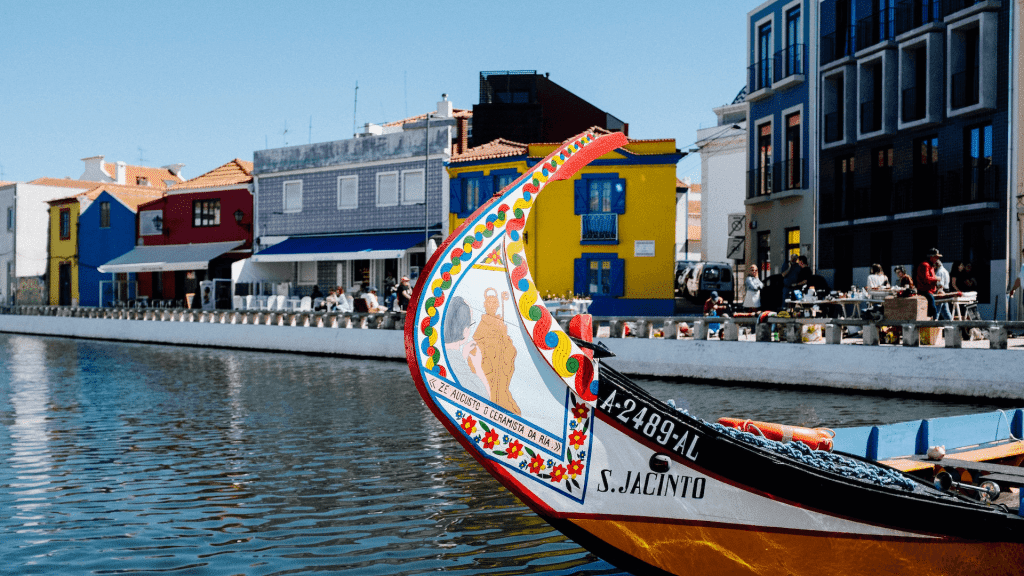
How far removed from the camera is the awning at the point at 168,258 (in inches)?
1724

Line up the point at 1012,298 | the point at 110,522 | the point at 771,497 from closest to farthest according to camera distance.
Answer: the point at 771,497 < the point at 110,522 < the point at 1012,298

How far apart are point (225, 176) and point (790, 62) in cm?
2731

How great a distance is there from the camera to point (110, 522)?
889cm

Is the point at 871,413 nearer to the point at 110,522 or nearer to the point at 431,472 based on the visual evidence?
the point at 431,472

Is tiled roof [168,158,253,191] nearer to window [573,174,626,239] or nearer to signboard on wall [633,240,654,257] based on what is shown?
window [573,174,626,239]

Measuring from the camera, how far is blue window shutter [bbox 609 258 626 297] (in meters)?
35.2

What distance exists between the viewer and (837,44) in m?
31.1

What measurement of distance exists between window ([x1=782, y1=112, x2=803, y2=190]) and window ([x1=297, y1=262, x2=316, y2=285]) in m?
19.9

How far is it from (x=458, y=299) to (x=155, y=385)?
1710cm

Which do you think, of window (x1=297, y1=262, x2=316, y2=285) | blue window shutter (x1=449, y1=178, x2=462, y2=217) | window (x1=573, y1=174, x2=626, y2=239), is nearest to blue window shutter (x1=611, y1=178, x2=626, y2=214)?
window (x1=573, y1=174, x2=626, y2=239)

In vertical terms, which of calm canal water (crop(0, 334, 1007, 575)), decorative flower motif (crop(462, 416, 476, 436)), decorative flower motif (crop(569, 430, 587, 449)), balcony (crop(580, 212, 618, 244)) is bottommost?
calm canal water (crop(0, 334, 1007, 575))

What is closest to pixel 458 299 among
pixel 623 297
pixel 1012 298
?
pixel 1012 298

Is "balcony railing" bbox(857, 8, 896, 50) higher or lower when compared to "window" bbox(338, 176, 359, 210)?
higher

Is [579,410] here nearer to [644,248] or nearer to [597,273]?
[644,248]
